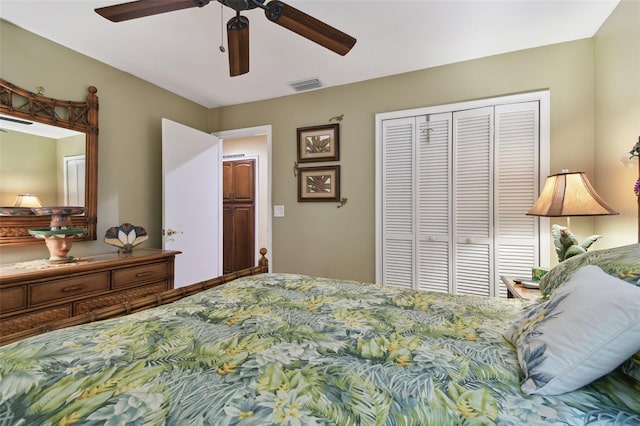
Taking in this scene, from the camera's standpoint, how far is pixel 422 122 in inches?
111

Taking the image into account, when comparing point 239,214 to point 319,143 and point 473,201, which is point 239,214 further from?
point 473,201

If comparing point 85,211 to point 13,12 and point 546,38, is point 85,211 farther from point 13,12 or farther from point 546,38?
point 546,38

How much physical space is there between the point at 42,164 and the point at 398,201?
2.92 metres

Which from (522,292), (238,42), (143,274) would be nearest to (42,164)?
(143,274)

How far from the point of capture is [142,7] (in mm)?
1431

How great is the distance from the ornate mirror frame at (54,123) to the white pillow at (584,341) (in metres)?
2.95

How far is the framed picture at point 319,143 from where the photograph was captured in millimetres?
→ 3154

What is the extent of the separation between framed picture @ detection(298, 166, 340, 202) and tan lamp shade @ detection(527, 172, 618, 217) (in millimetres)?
1765

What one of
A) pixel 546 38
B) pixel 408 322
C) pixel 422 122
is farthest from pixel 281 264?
pixel 546 38

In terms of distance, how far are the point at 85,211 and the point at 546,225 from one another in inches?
149

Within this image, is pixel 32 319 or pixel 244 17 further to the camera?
pixel 32 319

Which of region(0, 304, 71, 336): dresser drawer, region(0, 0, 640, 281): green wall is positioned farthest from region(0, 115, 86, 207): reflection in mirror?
region(0, 304, 71, 336): dresser drawer

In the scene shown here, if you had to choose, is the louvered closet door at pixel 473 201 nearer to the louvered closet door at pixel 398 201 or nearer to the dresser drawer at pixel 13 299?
the louvered closet door at pixel 398 201

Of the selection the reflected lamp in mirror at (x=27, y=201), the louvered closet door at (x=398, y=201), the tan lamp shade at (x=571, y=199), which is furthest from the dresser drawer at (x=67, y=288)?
the tan lamp shade at (x=571, y=199)
